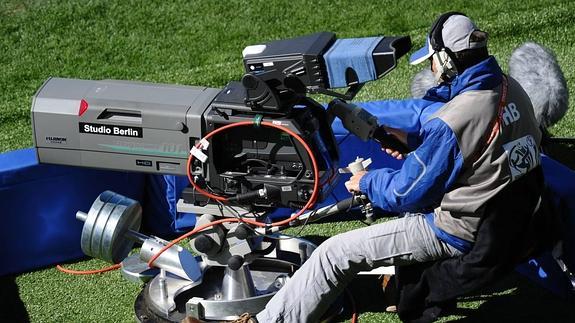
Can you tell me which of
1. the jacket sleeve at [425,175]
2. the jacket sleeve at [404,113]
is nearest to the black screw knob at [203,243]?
the jacket sleeve at [425,175]

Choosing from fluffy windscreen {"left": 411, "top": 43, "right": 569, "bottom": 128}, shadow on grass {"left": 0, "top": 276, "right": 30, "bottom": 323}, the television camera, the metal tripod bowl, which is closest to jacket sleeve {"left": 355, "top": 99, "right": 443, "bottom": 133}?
fluffy windscreen {"left": 411, "top": 43, "right": 569, "bottom": 128}

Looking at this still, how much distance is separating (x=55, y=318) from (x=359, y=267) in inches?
76.2

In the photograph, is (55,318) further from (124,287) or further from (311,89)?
(311,89)

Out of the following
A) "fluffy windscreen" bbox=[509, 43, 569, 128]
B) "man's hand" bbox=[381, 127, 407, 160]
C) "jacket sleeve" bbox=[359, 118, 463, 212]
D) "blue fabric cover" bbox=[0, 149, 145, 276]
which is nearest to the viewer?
"jacket sleeve" bbox=[359, 118, 463, 212]

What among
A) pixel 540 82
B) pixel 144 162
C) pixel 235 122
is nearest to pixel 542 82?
pixel 540 82

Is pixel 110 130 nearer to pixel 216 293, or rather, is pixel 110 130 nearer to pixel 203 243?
pixel 203 243

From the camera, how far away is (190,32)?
10266 mm

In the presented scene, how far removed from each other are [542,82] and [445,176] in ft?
9.43

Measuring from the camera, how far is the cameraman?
5.09m

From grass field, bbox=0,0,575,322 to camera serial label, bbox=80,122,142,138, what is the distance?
3113 mm

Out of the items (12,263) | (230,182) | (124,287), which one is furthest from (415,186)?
(12,263)

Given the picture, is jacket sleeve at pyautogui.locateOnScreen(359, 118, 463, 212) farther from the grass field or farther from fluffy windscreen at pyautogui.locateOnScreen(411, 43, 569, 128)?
the grass field

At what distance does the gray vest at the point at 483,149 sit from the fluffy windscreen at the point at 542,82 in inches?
93.4

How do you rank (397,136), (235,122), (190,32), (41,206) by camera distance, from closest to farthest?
(235,122) → (397,136) → (41,206) → (190,32)
